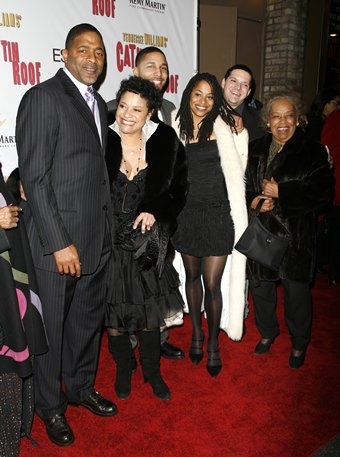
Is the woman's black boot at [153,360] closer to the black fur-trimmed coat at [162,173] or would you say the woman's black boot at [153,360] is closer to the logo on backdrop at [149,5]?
the black fur-trimmed coat at [162,173]

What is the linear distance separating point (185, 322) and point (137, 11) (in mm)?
2474

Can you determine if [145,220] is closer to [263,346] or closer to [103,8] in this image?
[263,346]

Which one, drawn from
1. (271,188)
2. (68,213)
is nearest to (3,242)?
(68,213)

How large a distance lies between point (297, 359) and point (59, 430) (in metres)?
1.63

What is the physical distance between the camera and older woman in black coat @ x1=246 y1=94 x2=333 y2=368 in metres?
2.78

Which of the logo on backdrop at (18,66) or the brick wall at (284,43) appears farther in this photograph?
the brick wall at (284,43)

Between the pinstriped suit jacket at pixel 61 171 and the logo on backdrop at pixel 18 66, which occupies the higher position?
the logo on backdrop at pixel 18 66

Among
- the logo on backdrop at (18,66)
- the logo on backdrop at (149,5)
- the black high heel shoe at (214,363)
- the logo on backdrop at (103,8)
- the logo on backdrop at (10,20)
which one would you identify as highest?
the logo on backdrop at (149,5)

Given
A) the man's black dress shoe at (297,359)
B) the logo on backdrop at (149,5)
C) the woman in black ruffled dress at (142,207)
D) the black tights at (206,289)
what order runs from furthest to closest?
A: 1. the logo on backdrop at (149,5)
2. the man's black dress shoe at (297,359)
3. the black tights at (206,289)
4. the woman in black ruffled dress at (142,207)

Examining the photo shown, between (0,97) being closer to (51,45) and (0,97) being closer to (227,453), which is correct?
(51,45)

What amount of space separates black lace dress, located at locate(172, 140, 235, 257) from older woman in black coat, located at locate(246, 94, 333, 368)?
0.25 metres

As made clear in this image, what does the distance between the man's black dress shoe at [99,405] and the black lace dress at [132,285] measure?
44cm

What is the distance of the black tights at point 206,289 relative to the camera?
2.93 meters

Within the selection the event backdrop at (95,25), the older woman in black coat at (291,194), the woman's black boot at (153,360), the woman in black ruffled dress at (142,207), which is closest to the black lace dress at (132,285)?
the woman in black ruffled dress at (142,207)
